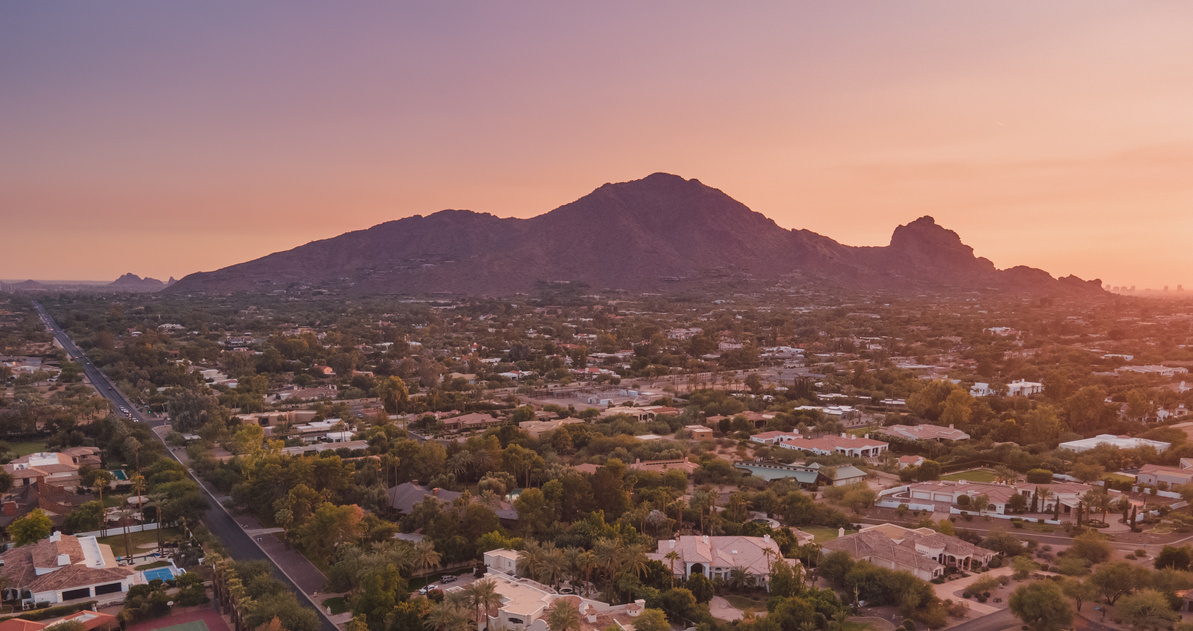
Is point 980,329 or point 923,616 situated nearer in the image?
point 923,616

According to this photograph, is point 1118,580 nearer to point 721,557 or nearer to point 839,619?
point 839,619

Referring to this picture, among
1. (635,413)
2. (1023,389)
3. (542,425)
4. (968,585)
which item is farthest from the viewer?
(1023,389)

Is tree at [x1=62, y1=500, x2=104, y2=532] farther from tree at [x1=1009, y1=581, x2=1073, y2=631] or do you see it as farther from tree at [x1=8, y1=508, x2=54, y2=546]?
tree at [x1=1009, y1=581, x2=1073, y2=631]

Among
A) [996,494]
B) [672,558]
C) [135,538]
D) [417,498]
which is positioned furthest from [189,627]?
[996,494]

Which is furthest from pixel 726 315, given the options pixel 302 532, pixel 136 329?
pixel 302 532

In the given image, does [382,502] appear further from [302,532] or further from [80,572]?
[80,572]

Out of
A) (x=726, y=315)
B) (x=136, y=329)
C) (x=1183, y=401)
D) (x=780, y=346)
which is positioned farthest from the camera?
(x=726, y=315)

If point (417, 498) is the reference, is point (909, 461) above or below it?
below

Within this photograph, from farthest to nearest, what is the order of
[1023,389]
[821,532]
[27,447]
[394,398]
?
[1023,389] → [394,398] → [27,447] → [821,532]
